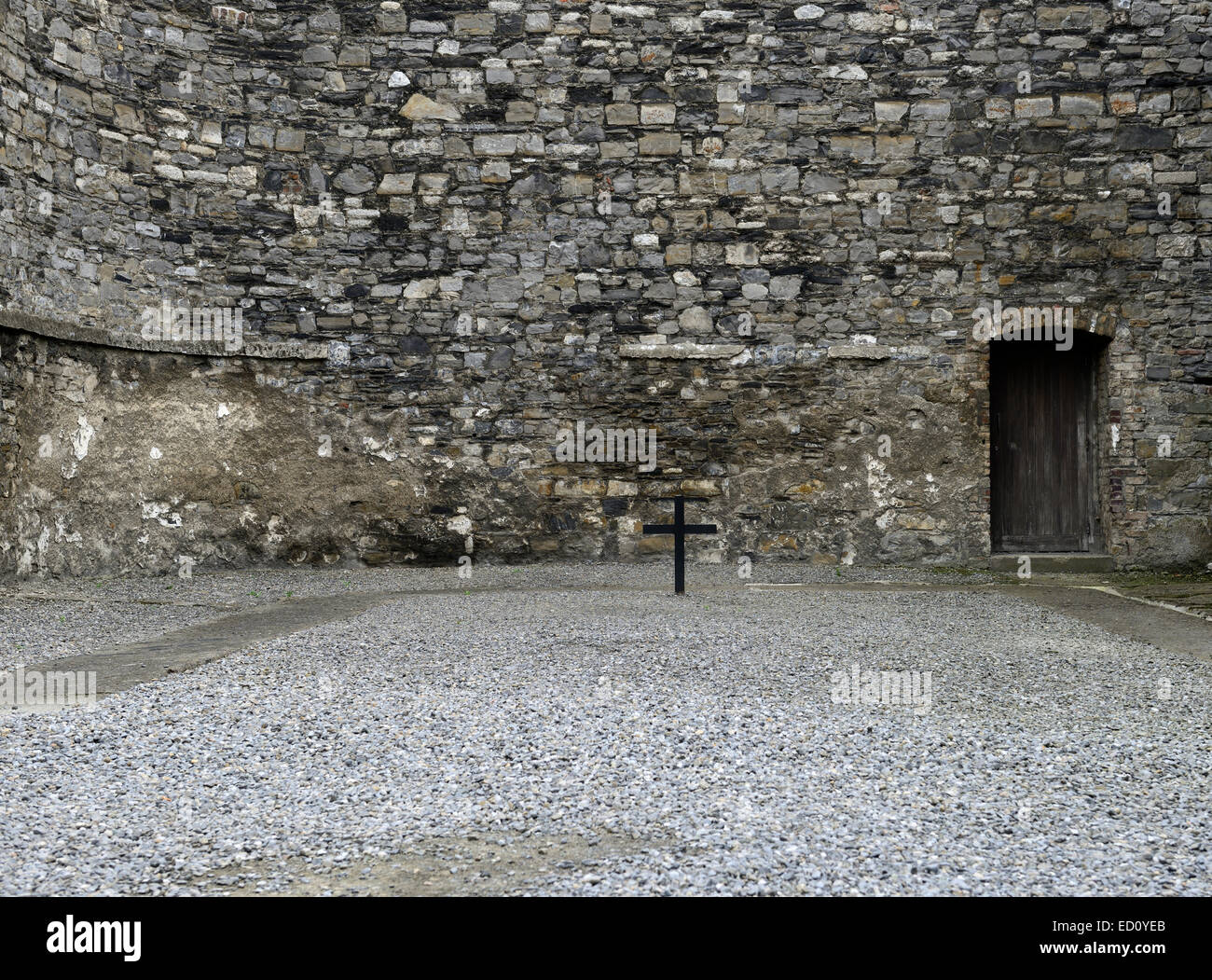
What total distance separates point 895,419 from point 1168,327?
8.14ft

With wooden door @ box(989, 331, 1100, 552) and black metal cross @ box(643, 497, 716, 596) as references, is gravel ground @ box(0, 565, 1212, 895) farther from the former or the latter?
wooden door @ box(989, 331, 1100, 552)

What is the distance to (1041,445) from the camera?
8.88 metres

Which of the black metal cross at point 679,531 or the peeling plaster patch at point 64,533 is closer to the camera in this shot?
the black metal cross at point 679,531

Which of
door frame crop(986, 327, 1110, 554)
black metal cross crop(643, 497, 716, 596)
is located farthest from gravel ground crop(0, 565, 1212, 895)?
door frame crop(986, 327, 1110, 554)

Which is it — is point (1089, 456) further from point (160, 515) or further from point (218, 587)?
point (160, 515)

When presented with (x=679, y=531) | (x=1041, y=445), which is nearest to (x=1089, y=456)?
(x=1041, y=445)

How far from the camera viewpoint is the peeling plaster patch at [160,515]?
322 inches

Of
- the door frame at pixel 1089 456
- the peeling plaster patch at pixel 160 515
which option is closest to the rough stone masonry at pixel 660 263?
the peeling plaster patch at pixel 160 515

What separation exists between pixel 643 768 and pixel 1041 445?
7250mm

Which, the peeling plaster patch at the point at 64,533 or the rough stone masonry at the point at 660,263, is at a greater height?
the rough stone masonry at the point at 660,263

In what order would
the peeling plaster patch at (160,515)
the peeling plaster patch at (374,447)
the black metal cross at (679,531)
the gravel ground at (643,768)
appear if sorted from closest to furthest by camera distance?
the gravel ground at (643,768) < the black metal cross at (679,531) < the peeling plaster patch at (160,515) < the peeling plaster patch at (374,447)

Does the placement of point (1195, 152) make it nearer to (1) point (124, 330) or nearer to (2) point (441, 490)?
(2) point (441, 490)

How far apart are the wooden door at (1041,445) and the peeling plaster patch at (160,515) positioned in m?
7.26

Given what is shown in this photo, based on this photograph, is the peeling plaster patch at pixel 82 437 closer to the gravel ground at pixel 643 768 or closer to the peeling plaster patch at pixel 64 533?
the peeling plaster patch at pixel 64 533
